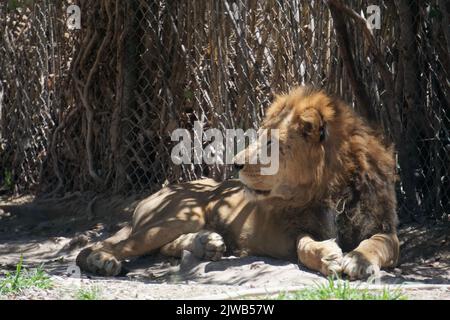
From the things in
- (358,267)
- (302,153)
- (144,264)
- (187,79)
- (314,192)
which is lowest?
(144,264)

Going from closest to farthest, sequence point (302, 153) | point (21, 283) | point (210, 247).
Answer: point (21, 283)
point (302, 153)
point (210, 247)

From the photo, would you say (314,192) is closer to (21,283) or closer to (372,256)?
(372,256)

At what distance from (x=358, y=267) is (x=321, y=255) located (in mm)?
282

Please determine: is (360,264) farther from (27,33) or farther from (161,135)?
(27,33)

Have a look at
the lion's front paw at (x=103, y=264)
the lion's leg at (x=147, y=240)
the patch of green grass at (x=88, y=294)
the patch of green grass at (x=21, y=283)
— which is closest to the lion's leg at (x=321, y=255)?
the lion's leg at (x=147, y=240)

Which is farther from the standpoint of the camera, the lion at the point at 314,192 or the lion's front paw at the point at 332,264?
the lion at the point at 314,192

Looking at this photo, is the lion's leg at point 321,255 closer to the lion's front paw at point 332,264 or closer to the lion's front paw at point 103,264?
the lion's front paw at point 332,264

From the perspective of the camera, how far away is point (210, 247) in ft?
19.5

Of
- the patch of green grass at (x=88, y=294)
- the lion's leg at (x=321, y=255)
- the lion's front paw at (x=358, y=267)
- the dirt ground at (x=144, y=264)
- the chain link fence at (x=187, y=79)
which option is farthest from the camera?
the chain link fence at (x=187, y=79)

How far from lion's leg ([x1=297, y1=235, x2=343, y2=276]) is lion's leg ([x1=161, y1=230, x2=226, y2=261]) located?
1.85 ft

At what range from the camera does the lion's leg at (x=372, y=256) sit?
16.9 feet

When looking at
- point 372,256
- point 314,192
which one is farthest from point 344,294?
point 314,192

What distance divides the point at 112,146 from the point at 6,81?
1.96 metres

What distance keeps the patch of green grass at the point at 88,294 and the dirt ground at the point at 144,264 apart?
2 cm
